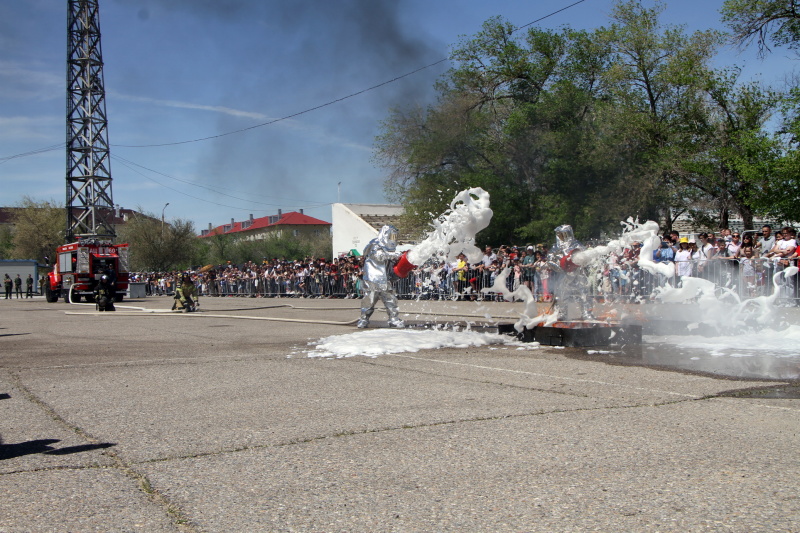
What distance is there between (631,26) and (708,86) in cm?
512

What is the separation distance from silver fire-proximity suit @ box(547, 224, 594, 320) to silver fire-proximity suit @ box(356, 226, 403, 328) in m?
2.97

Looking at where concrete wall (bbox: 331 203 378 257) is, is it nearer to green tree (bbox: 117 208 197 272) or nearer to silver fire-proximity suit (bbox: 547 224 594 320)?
green tree (bbox: 117 208 197 272)

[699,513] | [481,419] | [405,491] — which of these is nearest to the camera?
[699,513]

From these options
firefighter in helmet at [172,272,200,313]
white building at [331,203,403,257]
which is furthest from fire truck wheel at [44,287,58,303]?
white building at [331,203,403,257]

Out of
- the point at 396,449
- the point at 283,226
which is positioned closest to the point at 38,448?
the point at 396,449

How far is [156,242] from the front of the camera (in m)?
66.2

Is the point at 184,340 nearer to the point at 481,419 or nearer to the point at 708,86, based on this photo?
the point at 481,419

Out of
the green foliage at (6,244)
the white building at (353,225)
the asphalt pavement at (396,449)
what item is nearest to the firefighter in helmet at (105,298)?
the asphalt pavement at (396,449)

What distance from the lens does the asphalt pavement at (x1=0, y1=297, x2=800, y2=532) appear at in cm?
321

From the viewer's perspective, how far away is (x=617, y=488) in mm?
3543

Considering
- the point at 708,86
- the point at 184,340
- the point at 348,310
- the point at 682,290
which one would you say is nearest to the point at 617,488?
the point at 184,340

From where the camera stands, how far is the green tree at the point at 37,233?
7081cm

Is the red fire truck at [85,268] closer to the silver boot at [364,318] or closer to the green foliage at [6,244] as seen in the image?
the silver boot at [364,318]

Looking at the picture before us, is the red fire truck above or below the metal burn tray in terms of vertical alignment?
above
